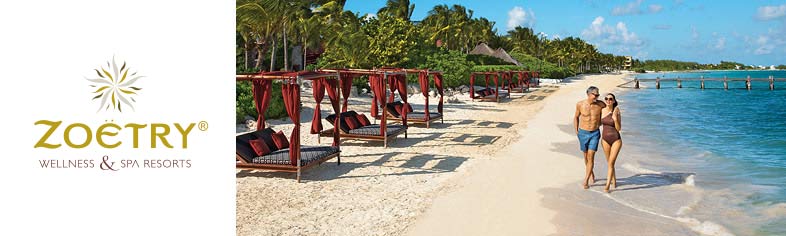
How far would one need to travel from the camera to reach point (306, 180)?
1109 centimetres

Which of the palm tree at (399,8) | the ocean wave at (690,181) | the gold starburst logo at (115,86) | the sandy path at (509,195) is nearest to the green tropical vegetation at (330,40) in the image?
the palm tree at (399,8)

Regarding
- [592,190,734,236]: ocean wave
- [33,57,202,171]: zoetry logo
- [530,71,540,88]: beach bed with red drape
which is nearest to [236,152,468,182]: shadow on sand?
[33,57,202,171]: zoetry logo

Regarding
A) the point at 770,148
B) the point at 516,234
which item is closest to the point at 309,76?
the point at 516,234

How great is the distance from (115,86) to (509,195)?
21.4 ft

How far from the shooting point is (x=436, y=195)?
988 cm

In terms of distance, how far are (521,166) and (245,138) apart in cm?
612

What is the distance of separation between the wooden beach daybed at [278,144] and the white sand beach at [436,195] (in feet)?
1.11

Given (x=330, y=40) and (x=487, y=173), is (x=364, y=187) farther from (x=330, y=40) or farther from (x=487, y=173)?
(x=330, y=40)

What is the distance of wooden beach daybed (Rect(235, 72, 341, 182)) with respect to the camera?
10.9 metres

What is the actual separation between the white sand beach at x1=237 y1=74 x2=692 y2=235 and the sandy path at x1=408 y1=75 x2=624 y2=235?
16mm

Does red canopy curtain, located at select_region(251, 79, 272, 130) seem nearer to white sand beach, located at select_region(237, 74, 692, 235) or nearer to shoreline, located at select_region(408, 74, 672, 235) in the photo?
white sand beach, located at select_region(237, 74, 692, 235)

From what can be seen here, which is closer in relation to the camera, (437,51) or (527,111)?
(527,111)

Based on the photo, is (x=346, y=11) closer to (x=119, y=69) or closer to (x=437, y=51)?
(x=437, y=51)

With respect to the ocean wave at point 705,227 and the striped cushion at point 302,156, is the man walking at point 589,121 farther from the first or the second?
the striped cushion at point 302,156
